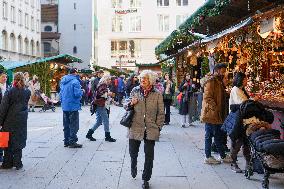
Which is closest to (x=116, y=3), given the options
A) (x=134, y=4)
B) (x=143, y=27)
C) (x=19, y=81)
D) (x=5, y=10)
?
(x=134, y=4)

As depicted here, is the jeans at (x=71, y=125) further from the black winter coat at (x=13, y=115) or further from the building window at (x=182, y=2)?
the building window at (x=182, y=2)

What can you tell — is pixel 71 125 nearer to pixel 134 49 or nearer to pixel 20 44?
pixel 20 44

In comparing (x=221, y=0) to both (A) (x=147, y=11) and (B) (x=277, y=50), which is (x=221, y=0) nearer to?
(B) (x=277, y=50)

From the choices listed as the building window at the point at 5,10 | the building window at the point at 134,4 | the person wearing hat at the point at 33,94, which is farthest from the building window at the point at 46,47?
the person wearing hat at the point at 33,94

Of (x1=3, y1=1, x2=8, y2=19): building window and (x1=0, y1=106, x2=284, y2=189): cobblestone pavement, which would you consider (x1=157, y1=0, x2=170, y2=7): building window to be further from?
(x1=0, y1=106, x2=284, y2=189): cobblestone pavement

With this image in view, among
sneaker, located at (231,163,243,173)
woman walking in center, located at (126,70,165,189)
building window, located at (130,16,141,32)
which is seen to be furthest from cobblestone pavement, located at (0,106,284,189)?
building window, located at (130,16,141,32)

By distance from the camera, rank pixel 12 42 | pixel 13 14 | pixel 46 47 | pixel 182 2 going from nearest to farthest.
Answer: pixel 13 14 → pixel 12 42 → pixel 182 2 → pixel 46 47

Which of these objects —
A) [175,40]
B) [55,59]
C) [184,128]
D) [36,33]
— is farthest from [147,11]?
[184,128]

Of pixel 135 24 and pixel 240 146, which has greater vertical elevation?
pixel 135 24

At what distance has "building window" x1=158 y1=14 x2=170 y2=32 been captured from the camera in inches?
2317

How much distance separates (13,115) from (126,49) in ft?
168

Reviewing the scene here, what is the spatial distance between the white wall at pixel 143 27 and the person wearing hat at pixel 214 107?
163 ft

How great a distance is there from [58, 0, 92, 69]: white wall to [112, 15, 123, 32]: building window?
565 inches

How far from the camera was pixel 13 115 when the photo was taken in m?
8.71
